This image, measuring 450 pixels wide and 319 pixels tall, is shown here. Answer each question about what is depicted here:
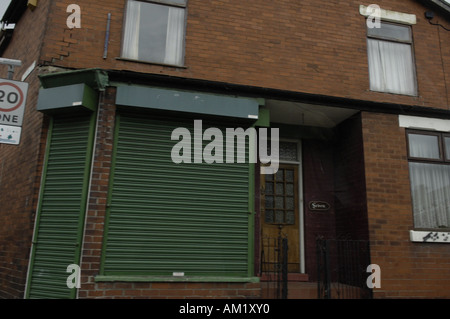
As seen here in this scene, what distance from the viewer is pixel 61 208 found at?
6203 mm

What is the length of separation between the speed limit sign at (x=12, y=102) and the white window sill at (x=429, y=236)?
7.13m

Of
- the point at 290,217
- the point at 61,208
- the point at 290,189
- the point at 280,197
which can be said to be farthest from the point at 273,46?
the point at 61,208

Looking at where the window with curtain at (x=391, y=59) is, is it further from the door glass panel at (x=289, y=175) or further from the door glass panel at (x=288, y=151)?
the door glass panel at (x=289, y=175)

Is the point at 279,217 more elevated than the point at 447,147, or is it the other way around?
the point at 447,147

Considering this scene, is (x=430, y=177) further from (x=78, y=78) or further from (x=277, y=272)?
(x=78, y=78)

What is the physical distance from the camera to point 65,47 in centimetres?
679

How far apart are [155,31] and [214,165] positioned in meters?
2.82

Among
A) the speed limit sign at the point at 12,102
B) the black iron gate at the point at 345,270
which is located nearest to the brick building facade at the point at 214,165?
the black iron gate at the point at 345,270

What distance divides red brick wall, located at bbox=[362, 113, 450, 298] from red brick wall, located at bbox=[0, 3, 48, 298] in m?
5.95

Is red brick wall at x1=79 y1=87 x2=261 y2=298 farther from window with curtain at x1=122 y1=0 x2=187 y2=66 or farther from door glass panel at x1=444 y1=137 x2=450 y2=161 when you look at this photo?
door glass panel at x1=444 y1=137 x2=450 y2=161

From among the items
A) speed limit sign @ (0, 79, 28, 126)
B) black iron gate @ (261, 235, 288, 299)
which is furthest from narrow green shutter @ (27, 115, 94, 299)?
black iron gate @ (261, 235, 288, 299)

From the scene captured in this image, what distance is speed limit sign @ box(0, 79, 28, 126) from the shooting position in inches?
229

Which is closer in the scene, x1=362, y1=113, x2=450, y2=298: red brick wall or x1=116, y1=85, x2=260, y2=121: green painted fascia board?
x1=116, y1=85, x2=260, y2=121: green painted fascia board

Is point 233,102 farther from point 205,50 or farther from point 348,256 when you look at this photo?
point 348,256
